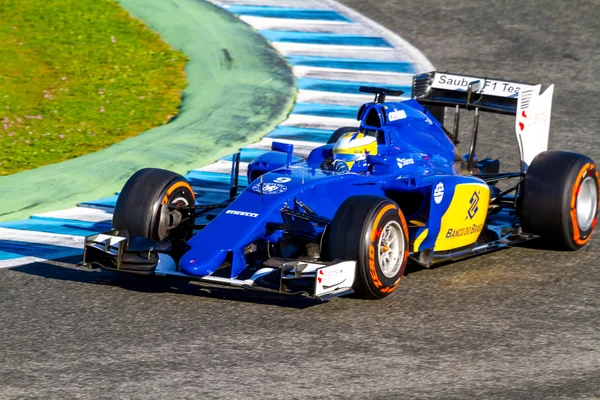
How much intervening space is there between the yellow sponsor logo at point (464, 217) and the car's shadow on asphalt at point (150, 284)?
1389mm

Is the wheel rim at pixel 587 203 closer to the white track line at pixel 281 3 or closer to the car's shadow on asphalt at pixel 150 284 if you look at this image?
the car's shadow on asphalt at pixel 150 284

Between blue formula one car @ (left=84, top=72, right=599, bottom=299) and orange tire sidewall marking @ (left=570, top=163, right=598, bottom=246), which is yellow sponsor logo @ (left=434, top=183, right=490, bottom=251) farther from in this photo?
orange tire sidewall marking @ (left=570, top=163, right=598, bottom=246)

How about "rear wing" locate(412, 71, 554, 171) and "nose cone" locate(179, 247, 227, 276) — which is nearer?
"nose cone" locate(179, 247, 227, 276)

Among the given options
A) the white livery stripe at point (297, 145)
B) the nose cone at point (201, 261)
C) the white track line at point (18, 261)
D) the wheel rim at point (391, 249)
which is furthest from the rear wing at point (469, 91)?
the white track line at point (18, 261)

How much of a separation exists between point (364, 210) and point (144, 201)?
6.37ft

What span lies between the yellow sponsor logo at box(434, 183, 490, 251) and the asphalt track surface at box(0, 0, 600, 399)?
24 centimetres

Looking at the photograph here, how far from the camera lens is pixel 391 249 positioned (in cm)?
784

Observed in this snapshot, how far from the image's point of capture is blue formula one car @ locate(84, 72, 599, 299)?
7453mm

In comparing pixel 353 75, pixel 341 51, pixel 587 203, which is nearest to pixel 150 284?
pixel 587 203

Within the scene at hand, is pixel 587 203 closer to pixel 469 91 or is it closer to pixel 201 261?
pixel 469 91

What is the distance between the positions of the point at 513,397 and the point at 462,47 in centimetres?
1162

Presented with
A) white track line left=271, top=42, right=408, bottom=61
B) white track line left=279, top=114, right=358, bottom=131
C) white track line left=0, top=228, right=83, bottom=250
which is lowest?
white track line left=0, top=228, right=83, bottom=250

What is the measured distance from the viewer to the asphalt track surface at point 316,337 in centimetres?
611

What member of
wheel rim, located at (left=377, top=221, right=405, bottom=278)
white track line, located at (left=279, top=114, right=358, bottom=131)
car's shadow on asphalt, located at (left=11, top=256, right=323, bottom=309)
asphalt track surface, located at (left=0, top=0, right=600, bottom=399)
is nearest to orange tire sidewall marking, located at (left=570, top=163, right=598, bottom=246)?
asphalt track surface, located at (left=0, top=0, right=600, bottom=399)
